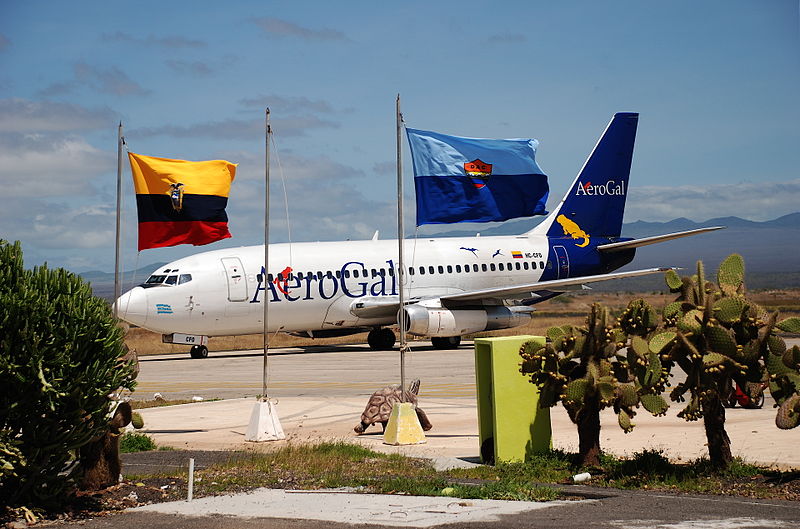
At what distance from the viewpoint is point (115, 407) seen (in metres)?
10.7

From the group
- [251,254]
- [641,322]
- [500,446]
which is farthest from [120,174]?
[251,254]

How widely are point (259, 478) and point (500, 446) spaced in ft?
9.49

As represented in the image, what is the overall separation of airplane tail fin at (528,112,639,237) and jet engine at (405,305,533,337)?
479 centimetres

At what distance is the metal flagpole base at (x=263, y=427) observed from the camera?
49.5 ft

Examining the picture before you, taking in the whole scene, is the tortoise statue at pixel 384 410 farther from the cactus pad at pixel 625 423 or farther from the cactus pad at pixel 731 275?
the cactus pad at pixel 731 275

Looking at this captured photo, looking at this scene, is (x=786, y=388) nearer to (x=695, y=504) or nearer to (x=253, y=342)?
(x=695, y=504)

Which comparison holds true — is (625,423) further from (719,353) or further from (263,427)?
(263,427)

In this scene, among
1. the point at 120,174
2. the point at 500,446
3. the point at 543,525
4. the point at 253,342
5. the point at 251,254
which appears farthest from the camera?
the point at 253,342

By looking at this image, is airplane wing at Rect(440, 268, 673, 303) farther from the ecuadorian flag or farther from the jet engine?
the ecuadorian flag

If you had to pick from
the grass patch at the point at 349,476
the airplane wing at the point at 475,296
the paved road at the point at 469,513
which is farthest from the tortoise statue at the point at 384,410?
the airplane wing at the point at 475,296

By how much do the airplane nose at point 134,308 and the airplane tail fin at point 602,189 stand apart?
17206 mm

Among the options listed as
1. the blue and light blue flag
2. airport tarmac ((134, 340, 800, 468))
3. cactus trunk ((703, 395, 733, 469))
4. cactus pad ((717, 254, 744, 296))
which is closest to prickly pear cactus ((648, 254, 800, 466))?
cactus trunk ((703, 395, 733, 469))

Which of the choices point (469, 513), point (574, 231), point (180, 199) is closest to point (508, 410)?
point (469, 513)

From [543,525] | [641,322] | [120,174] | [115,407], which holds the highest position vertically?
[120,174]
